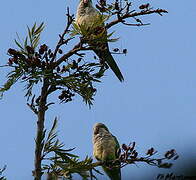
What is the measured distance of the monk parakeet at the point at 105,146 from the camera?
5.04 meters

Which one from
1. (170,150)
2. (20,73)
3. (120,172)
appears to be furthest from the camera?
(120,172)

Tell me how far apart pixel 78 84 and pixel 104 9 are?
0.49 metres

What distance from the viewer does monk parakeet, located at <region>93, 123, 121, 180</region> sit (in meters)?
5.04

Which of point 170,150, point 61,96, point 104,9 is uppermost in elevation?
point 104,9

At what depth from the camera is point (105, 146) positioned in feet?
16.8

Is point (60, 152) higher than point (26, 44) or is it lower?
lower

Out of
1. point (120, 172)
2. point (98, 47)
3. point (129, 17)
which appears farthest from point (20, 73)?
point (120, 172)

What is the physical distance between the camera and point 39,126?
10.8 feet

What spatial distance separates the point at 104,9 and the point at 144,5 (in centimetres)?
27

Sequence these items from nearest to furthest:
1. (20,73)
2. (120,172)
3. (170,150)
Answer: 1. (170,150)
2. (20,73)
3. (120,172)

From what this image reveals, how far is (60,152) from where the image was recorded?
3.50 metres

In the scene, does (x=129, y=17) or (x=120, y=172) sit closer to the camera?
(x=129, y=17)

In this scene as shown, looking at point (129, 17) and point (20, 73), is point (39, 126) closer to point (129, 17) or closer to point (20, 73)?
point (20, 73)

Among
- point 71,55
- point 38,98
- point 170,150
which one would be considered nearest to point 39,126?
point 38,98
